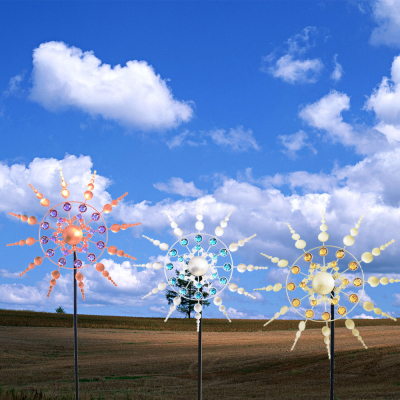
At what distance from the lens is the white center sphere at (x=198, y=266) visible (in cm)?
1134

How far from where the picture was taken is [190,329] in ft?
214

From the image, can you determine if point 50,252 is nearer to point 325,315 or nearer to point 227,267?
point 227,267

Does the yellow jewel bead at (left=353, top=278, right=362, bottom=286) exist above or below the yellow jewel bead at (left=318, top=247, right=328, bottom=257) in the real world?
below

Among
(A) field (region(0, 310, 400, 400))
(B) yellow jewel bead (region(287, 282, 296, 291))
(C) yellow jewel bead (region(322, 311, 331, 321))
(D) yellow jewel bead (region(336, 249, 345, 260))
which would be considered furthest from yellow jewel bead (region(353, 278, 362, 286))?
(A) field (region(0, 310, 400, 400))

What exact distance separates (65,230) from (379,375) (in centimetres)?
2031

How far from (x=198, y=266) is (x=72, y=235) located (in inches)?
170

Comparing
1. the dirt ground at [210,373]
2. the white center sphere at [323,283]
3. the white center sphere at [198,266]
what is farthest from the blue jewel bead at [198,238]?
the dirt ground at [210,373]

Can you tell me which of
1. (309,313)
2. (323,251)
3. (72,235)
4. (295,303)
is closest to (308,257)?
(323,251)

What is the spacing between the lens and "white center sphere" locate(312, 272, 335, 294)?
10.1 m

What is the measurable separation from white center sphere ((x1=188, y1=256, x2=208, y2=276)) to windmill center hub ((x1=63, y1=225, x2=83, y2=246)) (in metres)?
3.93

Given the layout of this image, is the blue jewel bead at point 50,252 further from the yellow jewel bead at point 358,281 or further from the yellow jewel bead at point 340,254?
the yellow jewel bead at point 358,281

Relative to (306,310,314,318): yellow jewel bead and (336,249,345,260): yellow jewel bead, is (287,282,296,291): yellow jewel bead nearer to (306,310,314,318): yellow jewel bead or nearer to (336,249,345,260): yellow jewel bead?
(306,310,314,318): yellow jewel bead

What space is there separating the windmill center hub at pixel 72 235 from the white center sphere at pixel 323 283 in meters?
6.93

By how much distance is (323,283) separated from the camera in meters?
10.1
